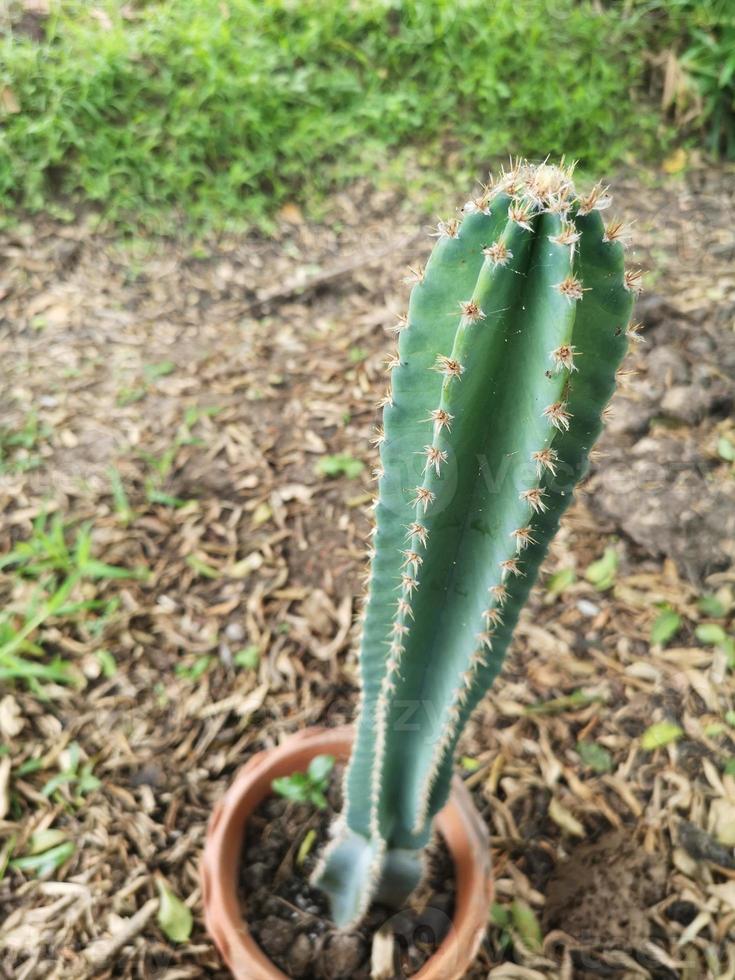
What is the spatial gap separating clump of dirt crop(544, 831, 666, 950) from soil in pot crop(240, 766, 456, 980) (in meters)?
0.24

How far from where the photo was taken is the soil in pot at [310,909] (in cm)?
130

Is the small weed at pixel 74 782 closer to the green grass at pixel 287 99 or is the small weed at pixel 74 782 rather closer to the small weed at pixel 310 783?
the small weed at pixel 310 783

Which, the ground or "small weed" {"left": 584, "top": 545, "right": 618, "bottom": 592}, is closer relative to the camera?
the ground

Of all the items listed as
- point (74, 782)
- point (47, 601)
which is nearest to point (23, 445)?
point (47, 601)

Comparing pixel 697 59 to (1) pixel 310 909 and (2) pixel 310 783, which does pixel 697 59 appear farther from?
(1) pixel 310 909

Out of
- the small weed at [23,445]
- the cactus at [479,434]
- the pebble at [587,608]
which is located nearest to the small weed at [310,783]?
the cactus at [479,434]

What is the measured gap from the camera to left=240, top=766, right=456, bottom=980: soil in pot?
4.26ft

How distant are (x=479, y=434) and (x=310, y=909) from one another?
102cm

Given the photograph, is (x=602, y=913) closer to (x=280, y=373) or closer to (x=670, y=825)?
(x=670, y=825)

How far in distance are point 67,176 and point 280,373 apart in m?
1.39

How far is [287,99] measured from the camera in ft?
10.3

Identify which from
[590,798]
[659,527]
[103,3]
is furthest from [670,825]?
[103,3]

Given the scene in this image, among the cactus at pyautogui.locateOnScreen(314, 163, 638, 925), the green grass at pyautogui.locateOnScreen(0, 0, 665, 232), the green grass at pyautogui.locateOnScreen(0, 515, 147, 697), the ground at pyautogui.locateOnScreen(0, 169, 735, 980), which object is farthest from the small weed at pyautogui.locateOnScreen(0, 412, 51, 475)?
the cactus at pyautogui.locateOnScreen(314, 163, 638, 925)

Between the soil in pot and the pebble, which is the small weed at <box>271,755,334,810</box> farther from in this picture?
the pebble
